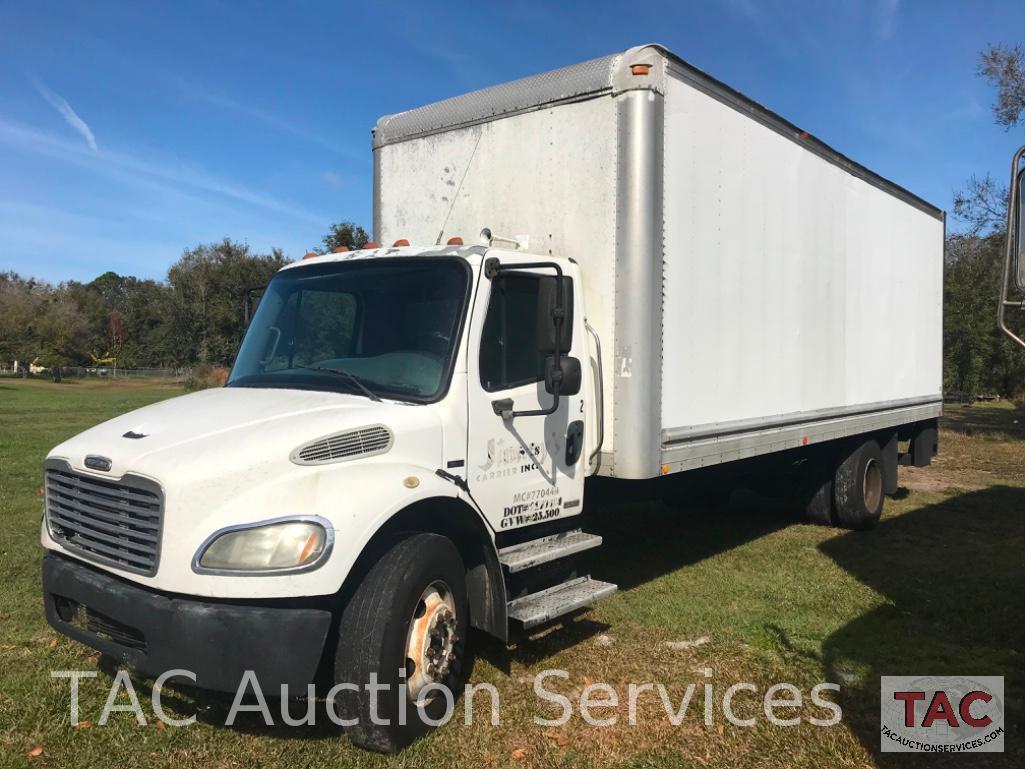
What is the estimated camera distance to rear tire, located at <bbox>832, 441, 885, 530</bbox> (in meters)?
9.15

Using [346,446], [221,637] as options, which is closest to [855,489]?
[346,446]

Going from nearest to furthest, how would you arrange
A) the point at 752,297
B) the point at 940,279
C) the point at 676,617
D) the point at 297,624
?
the point at 297,624, the point at 676,617, the point at 752,297, the point at 940,279

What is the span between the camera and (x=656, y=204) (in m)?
5.27

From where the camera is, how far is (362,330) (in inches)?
184

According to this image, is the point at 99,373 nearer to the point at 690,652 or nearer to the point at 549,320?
the point at 690,652

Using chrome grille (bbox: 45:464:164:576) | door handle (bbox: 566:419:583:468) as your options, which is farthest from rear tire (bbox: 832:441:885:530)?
chrome grille (bbox: 45:464:164:576)

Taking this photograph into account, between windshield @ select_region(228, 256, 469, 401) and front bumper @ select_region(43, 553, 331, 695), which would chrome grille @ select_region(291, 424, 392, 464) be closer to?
windshield @ select_region(228, 256, 469, 401)

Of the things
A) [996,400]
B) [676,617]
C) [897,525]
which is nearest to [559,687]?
[676,617]

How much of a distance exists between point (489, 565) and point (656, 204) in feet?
8.26

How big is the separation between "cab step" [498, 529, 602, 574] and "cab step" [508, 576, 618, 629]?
21cm

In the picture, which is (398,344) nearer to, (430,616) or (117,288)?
→ (430,616)

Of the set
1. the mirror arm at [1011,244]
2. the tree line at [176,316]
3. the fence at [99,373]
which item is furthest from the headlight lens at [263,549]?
the fence at [99,373]

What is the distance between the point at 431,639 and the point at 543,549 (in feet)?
3.53

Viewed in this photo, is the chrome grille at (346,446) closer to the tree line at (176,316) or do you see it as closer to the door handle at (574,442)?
the door handle at (574,442)
